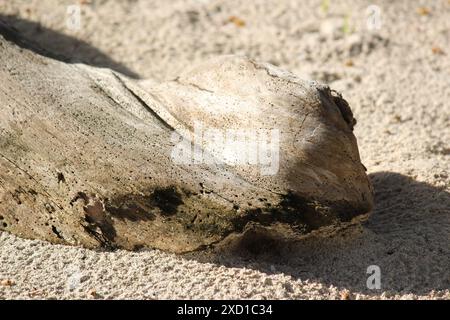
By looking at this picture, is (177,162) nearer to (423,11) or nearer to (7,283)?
(7,283)

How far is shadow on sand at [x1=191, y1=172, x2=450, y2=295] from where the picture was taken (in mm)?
3252

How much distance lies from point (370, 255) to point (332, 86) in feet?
6.93

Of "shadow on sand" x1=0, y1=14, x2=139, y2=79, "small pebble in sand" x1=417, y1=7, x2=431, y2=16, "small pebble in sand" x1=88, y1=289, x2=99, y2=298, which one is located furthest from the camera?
"small pebble in sand" x1=417, y1=7, x2=431, y2=16

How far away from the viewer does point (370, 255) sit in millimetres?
3406

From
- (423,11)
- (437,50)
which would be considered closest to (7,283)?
(437,50)

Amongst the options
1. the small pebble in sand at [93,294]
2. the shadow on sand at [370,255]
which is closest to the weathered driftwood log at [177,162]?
the shadow on sand at [370,255]

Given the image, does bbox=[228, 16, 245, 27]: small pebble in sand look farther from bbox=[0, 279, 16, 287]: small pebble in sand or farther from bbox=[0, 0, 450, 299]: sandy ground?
bbox=[0, 279, 16, 287]: small pebble in sand

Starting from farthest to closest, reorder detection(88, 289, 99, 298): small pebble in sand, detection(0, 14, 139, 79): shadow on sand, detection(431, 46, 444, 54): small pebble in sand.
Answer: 1. detection(431, 46, 444, 54): small pebble in sand
2. detection(0, 14, 139, 79): shadow on sand
3. detection(88, 289, 99, 298): small pebble in sand

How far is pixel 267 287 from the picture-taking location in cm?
313

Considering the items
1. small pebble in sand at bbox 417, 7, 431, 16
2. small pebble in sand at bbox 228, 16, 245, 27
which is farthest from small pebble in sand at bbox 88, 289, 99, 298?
small pebble in sand at bbox 417, 7, 431, 16

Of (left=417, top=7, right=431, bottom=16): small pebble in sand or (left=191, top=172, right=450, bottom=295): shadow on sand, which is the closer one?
(left=191, top=172, right=450, bottom=295): shadow on sand

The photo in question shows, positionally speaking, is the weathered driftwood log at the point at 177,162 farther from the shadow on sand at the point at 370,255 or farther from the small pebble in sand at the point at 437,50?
the small pebble in sand at the point at 437,50
